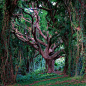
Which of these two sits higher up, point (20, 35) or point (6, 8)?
point (6, 8)

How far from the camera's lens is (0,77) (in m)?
8.13

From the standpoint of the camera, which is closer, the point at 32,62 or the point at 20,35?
the point at 20,35

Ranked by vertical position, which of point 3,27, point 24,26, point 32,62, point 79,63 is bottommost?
point 32,62

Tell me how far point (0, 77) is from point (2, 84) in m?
0.51

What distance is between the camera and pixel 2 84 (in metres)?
7.84

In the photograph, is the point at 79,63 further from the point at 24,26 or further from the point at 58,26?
the point at 24,26

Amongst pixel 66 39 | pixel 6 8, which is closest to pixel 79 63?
pixel 66 39

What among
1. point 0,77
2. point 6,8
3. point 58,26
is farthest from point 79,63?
point 6,8

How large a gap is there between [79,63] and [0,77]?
512 centimetres

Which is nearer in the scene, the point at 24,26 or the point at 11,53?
the point at 11,53

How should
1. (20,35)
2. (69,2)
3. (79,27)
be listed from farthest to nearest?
(20,35) < (69,2) < (79,27)

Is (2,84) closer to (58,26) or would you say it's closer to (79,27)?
(79,27)

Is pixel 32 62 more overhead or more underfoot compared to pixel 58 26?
more underfoot

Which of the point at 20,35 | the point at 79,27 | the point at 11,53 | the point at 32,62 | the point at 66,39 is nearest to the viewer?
the point at 79,27
